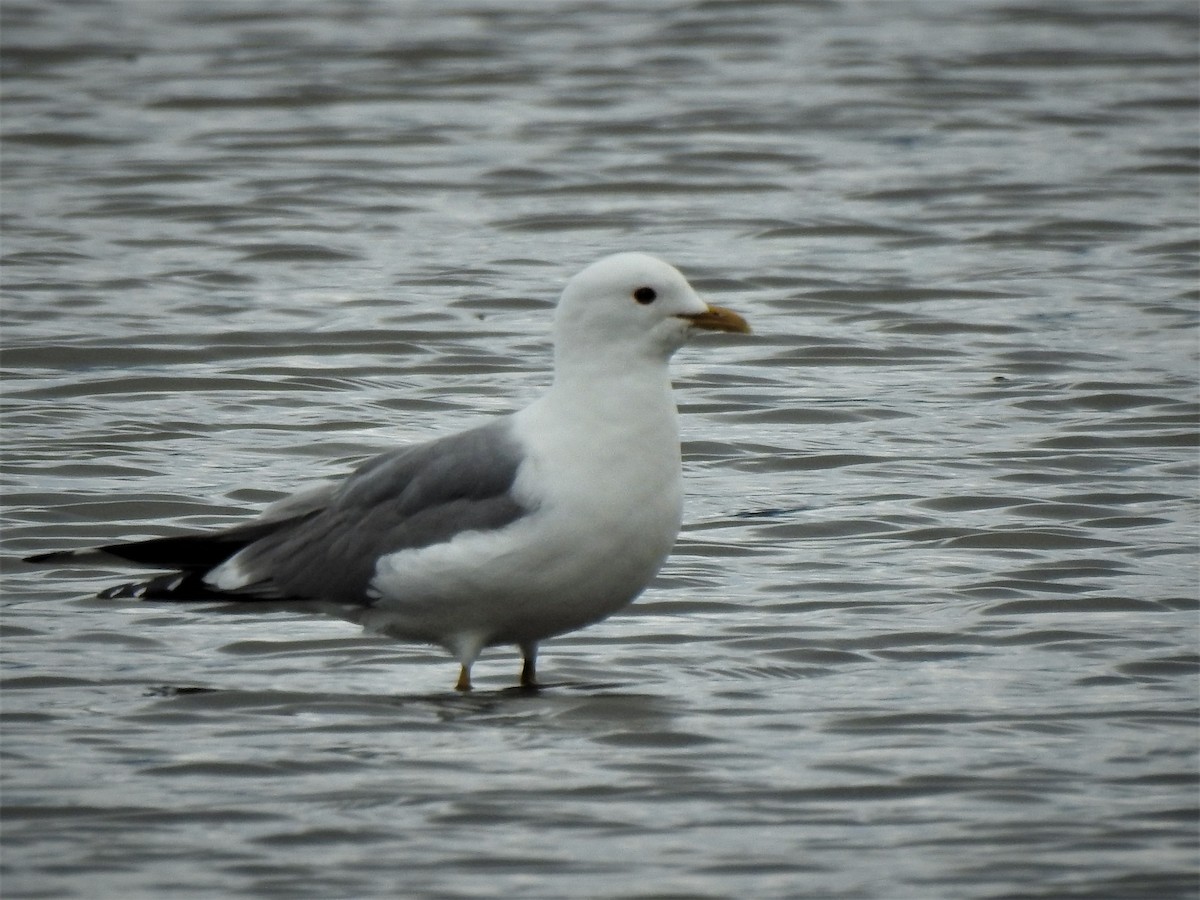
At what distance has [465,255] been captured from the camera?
43.3ft

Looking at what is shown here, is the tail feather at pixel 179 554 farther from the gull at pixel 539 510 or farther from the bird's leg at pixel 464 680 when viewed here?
the bird's leg at pixel 464 680

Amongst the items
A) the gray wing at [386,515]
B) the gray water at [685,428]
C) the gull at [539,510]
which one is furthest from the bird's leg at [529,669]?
the gray wing at [386,515]

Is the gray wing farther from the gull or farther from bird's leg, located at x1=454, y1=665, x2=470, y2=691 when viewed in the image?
bird's leg, located at x1=454, y1=665, x2=470, y2=691

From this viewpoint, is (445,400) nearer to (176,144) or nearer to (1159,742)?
(1159,742)

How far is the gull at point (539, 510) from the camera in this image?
6008mm

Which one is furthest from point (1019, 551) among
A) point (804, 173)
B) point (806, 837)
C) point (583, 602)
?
point (804, 173)

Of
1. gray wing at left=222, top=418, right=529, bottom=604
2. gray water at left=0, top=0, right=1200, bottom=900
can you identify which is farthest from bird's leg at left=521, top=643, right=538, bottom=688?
gray wing at left=222, top=418, right=529, bottom=604

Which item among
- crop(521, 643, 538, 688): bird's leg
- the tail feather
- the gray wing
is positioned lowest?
crop(521, 643, 538, 688): bird's leg

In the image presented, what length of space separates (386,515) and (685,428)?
3.37 meters

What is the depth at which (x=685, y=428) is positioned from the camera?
9.62 m

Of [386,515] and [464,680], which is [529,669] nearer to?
[464,680]

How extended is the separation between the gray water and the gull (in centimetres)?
30

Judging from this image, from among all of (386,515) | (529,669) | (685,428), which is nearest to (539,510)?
(386,515)

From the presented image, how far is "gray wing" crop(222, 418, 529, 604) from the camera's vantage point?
20.2ft
